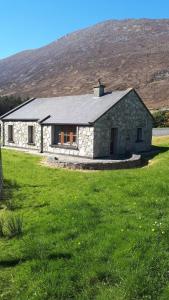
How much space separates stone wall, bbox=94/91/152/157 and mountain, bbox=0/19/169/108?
45628 mm

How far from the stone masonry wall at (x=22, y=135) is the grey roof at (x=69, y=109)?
532 mm

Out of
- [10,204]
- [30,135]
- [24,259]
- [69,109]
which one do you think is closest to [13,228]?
[24,259]

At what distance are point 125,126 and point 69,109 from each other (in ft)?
15.5

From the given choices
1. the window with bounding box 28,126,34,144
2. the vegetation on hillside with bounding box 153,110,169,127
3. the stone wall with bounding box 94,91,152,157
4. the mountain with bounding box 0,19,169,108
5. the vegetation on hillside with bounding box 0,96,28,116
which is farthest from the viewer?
the mountain with bounding box 0,19,169,108

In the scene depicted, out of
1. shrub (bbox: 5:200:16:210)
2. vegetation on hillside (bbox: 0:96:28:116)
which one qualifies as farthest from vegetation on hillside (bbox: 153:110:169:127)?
shrub (bbox: 5:200:16:210)

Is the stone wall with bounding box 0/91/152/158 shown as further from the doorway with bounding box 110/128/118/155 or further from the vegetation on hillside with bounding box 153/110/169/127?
the vegetation on hillside with bounding box 153/110/169/127

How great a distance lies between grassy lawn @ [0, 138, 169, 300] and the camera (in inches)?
237

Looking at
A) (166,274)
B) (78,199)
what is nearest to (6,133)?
(78,199)

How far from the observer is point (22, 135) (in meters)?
30.0

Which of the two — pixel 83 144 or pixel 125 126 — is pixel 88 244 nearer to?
pixel 83 144

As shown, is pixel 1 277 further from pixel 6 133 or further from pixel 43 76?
pixel 43 76

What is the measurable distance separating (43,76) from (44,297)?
137499 mm

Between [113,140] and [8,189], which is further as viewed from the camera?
[113,140]

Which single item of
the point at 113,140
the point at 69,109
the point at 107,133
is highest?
the point at 69,109
